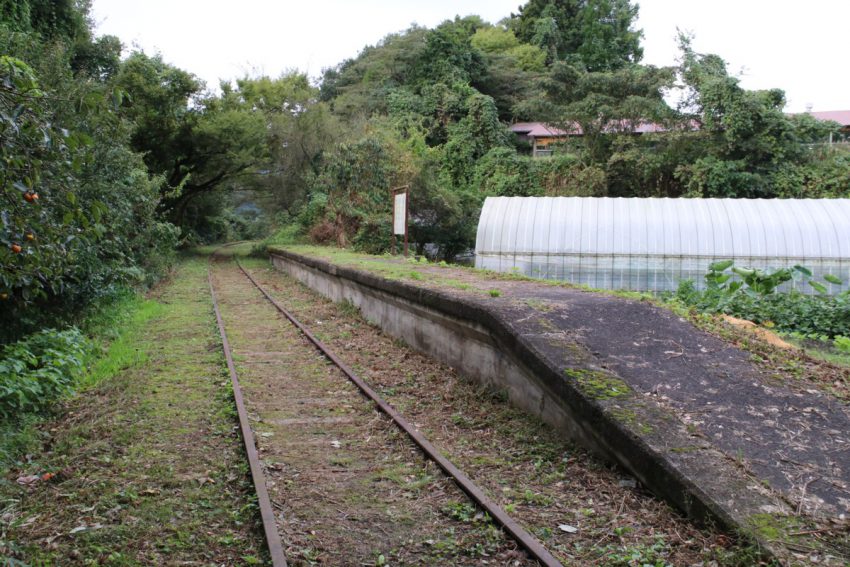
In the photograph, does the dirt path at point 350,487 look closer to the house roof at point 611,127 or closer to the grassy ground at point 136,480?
the grassy ground at point 136,480

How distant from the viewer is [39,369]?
7211 mm

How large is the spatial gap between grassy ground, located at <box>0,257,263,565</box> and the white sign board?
776 centimetres

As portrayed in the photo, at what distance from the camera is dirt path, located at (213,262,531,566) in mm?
3777

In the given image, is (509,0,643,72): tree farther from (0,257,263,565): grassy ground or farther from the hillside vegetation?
(0,257,263,565): grassy ground

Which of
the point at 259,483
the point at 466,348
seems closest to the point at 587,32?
the point at 466,348

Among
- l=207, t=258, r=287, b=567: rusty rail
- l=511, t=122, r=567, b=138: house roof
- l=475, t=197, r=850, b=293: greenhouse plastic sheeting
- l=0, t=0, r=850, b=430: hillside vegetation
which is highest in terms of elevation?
l=511, t=122, r=567, b=138: house roof

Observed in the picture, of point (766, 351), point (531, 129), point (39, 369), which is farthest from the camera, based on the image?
point (531, 129)

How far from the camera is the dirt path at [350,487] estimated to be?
378cm

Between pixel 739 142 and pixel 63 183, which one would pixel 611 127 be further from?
pixel 63 183

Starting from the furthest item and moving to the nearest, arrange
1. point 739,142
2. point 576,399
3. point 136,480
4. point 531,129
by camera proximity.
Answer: point 531,129 → point 739,142 → point 576,399 → point 136,480

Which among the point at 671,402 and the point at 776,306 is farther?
the point at 776,306

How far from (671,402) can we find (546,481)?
1.22m

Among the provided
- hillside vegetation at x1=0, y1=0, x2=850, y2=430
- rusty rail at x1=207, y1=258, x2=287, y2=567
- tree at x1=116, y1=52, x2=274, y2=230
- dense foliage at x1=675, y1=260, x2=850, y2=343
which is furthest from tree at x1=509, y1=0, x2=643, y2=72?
rusty rail at x1=207, y1=258, x2=287, y2=567

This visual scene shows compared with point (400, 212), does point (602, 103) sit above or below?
above
